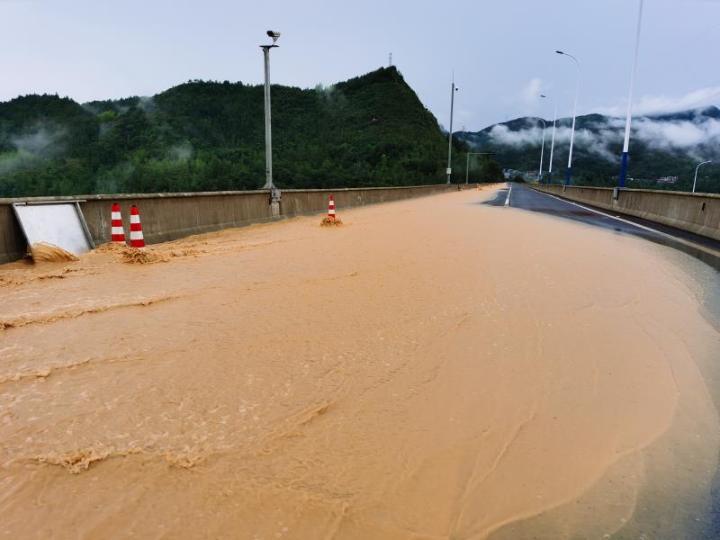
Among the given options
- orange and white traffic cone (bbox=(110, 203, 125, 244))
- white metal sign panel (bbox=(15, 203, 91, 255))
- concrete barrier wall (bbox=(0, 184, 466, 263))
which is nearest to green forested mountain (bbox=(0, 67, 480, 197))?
concrete barrier wall (bbox=(0, 184, 466, 263))

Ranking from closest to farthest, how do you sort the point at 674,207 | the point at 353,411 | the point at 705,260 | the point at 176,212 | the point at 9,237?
the point at 353,411, the point at 9,237, the point at 705,260, the point at 176,212, the point at 674,207

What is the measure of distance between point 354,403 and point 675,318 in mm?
3997

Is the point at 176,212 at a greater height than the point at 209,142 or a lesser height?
lesser

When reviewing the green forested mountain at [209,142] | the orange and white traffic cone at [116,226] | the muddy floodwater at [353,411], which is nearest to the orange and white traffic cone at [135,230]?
the orange and white traffic cone at [116,226]

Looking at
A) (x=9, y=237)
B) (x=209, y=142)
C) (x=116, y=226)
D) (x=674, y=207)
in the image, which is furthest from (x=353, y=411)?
(x=209, y=142)

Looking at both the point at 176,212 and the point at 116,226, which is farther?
the point at 176,212

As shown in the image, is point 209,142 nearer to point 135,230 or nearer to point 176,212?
point 176,212

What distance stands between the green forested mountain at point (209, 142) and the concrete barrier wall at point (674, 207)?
52.8 m

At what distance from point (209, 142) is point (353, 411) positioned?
377 ft

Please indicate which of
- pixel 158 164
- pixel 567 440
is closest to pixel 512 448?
pixel 567 440

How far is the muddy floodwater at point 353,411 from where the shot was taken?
228 centimetres

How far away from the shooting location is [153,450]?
105 inches

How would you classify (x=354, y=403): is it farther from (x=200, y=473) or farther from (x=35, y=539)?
(x=35, y=539)

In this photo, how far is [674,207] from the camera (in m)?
16.6
